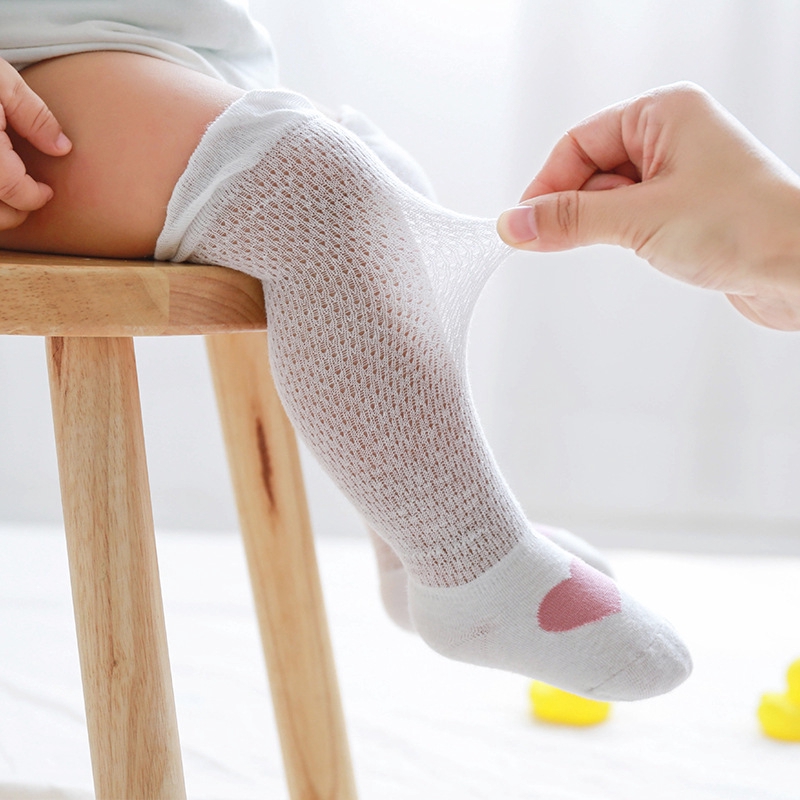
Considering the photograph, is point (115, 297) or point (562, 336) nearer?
point (115, 297)

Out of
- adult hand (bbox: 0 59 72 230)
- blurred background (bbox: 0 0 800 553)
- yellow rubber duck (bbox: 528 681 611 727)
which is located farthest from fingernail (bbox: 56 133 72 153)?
blurred background (bbox: 0 0 800 553)

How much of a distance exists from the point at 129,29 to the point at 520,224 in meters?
0.23

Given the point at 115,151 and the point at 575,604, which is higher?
the point at 115,151

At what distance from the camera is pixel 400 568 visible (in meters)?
0.66

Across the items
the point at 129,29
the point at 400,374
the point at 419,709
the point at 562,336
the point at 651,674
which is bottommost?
the point at 419,709

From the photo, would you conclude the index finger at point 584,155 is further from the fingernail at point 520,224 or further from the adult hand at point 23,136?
the adult hand at point 23,136

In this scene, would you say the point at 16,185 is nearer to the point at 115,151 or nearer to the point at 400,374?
the point at 115,151

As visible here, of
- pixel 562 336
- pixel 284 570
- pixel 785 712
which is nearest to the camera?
pixel 284 570

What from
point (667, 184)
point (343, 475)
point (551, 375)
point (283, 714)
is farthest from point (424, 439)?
point (551, 375)

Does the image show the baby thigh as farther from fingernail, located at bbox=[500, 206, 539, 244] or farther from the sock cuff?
fingernail, located at bbox=[500, 206, 539, 244]

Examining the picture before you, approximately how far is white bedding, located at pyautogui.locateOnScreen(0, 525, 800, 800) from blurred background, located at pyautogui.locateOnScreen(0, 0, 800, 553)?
6.3 inches

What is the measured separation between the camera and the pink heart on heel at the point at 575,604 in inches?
19.5

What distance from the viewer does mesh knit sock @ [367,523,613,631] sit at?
64 cm

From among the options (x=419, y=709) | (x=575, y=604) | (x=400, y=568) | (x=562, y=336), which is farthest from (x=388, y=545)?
(x=562, y=336)
